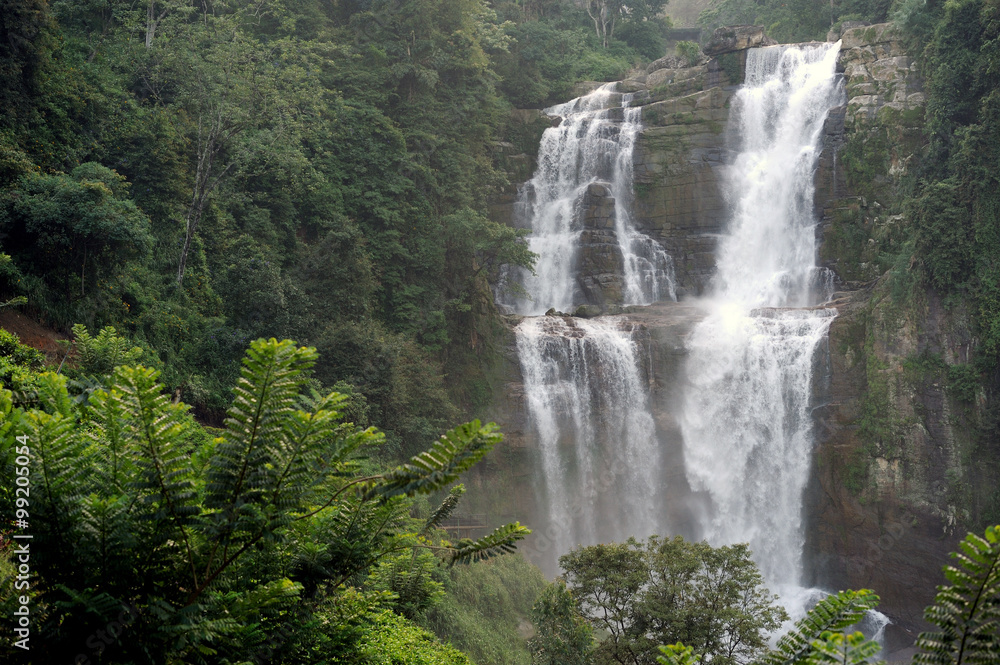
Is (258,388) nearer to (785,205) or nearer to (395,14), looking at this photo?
(395,14)

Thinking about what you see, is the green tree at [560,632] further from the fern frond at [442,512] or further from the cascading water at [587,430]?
the cascading water at [587,430]

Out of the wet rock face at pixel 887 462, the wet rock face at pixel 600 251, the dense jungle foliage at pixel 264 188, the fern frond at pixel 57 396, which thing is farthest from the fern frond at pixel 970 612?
the wet rock face at pixel 600 251

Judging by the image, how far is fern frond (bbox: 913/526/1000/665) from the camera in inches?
139

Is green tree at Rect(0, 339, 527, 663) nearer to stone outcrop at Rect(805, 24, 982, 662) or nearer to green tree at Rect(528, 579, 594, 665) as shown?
green tree at Rect(528, 579, 594, 665)

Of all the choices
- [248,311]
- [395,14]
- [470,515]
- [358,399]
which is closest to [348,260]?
[248,311]

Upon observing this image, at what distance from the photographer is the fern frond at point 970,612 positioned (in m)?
3.54

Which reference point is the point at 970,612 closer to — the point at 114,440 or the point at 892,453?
the point at 114,440

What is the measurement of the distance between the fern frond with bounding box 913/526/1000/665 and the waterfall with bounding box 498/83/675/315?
2827 centimetres

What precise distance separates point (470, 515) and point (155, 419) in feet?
73.1

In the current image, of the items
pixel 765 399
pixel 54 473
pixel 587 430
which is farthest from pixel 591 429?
pixel 54 473

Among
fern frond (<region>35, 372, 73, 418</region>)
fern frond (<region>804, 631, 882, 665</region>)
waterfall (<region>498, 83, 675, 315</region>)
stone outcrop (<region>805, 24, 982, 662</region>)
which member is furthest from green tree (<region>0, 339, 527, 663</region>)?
waterfall (<region>498, 83, 675, 315</region>)

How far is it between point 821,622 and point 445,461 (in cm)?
239

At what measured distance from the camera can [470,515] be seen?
25750 mm

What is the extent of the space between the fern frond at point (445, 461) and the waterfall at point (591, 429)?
23.3 meters
